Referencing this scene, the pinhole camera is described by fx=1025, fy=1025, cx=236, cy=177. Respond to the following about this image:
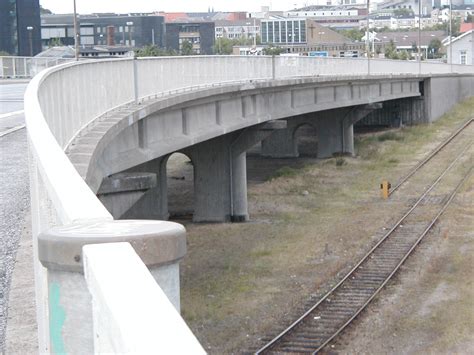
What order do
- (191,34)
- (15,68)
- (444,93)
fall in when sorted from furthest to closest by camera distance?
(191,34) < (444,93) < (15,68)

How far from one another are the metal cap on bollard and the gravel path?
3.23m

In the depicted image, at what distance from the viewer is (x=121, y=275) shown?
288 centimetres

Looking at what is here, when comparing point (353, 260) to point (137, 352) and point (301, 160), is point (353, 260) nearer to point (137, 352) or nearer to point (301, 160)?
point (137, 352)

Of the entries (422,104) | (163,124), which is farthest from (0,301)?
(422,104)

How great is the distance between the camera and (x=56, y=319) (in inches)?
159

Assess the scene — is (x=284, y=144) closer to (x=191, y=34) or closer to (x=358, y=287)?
(x=358, y=287)

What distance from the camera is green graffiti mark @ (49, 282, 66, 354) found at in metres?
3.90

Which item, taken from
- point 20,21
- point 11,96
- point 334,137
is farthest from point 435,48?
point 11,96

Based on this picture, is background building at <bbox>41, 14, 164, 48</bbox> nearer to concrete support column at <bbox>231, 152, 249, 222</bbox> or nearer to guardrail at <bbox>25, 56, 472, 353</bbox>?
concrete support column at <bbox>231, 152, 249, 222</bbox>

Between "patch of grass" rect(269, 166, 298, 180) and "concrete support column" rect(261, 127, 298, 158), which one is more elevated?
"concrete support column" rect(261, 127, 298, 158)

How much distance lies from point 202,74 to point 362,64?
926 inches

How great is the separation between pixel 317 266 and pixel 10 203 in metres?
12.9

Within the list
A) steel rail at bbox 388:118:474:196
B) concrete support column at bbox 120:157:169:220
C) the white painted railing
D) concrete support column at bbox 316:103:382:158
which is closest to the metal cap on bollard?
the white painted railing

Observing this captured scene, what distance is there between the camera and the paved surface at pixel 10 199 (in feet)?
28.0
